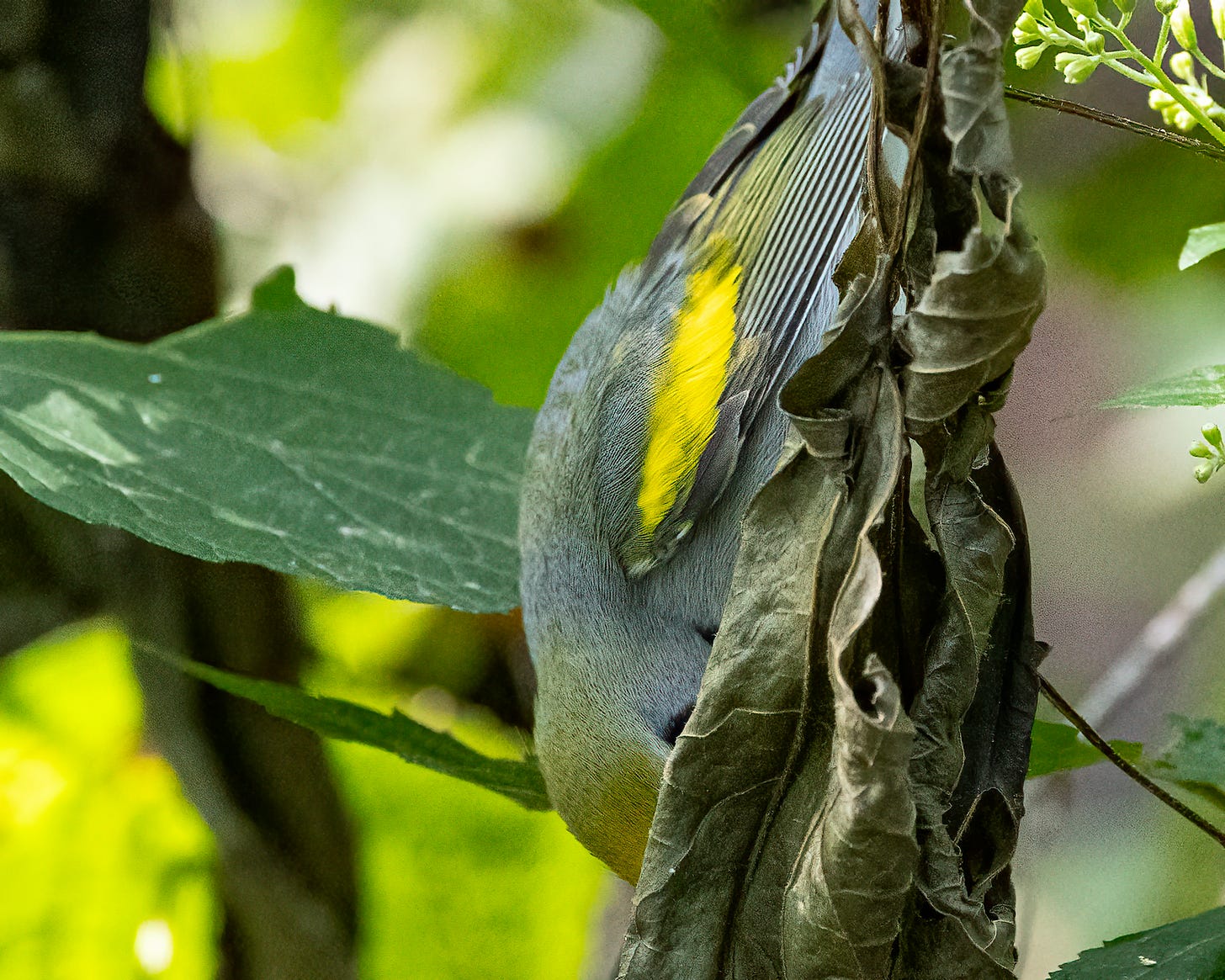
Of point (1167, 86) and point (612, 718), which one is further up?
point (1167, 86)

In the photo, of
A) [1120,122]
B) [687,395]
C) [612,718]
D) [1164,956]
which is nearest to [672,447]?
[687,395]

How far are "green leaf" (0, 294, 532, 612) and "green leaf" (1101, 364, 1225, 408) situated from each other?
68 centimetres

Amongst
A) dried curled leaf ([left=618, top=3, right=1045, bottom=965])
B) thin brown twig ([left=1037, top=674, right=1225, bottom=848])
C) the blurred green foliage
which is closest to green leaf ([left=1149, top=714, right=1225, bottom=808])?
thin brown twig ([left=1037, top=674, right=1225, bottom=848])

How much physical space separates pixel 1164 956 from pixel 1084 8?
65cm

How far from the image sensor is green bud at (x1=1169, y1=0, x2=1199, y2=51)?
2.63 feet

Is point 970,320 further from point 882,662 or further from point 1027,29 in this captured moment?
point 1027,29

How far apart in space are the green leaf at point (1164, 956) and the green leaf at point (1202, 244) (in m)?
0.46

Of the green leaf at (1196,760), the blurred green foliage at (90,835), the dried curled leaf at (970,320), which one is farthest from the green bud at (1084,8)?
the blurred green foliage at (90,835)

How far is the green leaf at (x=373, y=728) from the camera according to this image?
1191 millimetres

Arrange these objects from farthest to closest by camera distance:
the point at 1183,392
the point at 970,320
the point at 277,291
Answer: the point at 277,291 < the point at 1183,392 < the point at 970,320

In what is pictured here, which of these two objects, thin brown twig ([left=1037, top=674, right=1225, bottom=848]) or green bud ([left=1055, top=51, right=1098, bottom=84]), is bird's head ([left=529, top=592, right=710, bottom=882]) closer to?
thin brown twig ([left=1037, top=674, right=1225, bottom=848])

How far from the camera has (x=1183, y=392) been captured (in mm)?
795

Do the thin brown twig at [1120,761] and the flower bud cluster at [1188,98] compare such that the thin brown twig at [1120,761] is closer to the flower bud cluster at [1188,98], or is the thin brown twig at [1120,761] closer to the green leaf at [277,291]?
the flower bud cluster at [1188,98]

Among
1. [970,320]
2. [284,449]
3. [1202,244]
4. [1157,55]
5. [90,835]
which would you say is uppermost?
[1157,55]
